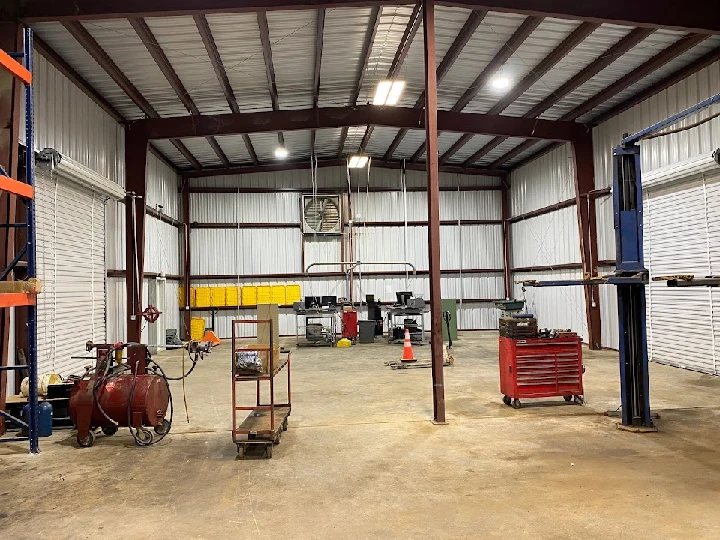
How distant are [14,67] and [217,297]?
13912 mm

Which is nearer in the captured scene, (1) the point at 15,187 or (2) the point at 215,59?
(1) the point at 15,187

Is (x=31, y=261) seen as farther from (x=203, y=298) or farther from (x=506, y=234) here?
(x=506, y=234)

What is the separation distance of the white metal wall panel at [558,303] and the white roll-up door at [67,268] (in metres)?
12.6

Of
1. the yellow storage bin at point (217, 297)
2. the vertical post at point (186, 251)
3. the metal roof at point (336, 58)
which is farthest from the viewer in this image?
the yellow storage bin at point (217, 297)

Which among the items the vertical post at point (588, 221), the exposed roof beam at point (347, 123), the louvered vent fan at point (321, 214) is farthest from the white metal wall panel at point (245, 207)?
the vertical post at point (588, 221)

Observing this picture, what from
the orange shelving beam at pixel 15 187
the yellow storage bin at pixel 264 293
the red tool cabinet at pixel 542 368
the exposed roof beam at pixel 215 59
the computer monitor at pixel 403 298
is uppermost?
the exposed roof beam at pixel 215 59

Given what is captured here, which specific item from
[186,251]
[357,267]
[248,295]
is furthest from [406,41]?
[186,251]

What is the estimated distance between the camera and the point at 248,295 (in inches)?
762

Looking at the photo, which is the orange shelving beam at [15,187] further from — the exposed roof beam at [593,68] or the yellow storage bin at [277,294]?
the yellow storage bin at [277,294]

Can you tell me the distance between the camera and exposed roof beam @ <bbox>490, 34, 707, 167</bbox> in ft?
32.3

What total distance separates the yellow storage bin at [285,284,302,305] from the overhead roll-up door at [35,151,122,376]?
27.1ft

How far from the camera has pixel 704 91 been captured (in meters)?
10.4

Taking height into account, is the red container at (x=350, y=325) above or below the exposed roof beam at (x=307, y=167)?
below

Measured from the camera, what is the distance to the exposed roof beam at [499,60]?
31.6ft
